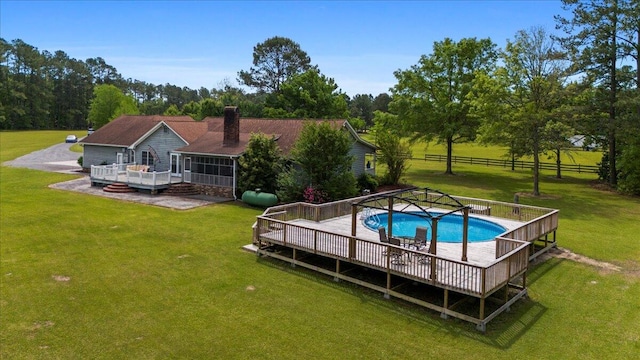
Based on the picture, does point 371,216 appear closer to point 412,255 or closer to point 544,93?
point 412,255

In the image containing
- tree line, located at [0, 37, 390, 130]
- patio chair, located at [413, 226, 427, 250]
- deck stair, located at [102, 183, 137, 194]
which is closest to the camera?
patio chair, located at [413, 226, 427, 250]

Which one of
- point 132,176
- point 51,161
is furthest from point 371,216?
point 51,161

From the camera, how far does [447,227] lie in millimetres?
19859

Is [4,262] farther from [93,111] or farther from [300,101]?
[93,111]

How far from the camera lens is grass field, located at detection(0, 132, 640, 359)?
31.1ft

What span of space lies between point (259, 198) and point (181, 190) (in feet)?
21.6

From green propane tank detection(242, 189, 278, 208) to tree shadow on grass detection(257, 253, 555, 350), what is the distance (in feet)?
34.7

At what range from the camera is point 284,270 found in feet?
46.7

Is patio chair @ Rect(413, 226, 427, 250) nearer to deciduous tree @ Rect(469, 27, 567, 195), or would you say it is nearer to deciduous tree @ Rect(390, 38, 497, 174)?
deciduous tree @ Rect(469, 27, 567, 195)

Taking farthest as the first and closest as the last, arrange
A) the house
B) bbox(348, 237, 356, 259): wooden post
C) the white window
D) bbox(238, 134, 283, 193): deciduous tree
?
the white window < the house < bbox(238, 134, 283, 193): deciduous tree < bbox(348, 237, 356, 259): wooden post

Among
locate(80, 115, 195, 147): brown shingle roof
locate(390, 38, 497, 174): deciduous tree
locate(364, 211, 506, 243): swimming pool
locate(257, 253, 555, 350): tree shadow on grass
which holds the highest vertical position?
locate(390, 38, 497, 174): deciduous tree

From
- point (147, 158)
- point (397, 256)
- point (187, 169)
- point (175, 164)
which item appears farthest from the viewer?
point (147, 158)

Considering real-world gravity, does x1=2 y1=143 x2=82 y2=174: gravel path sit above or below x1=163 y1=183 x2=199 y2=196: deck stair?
above

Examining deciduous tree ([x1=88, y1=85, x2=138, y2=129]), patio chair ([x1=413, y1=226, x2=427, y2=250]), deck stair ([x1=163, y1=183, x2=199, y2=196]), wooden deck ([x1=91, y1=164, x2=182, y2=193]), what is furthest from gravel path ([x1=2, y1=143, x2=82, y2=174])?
patio chair ([x1=413, y1=226, x2=427, y2=250])
